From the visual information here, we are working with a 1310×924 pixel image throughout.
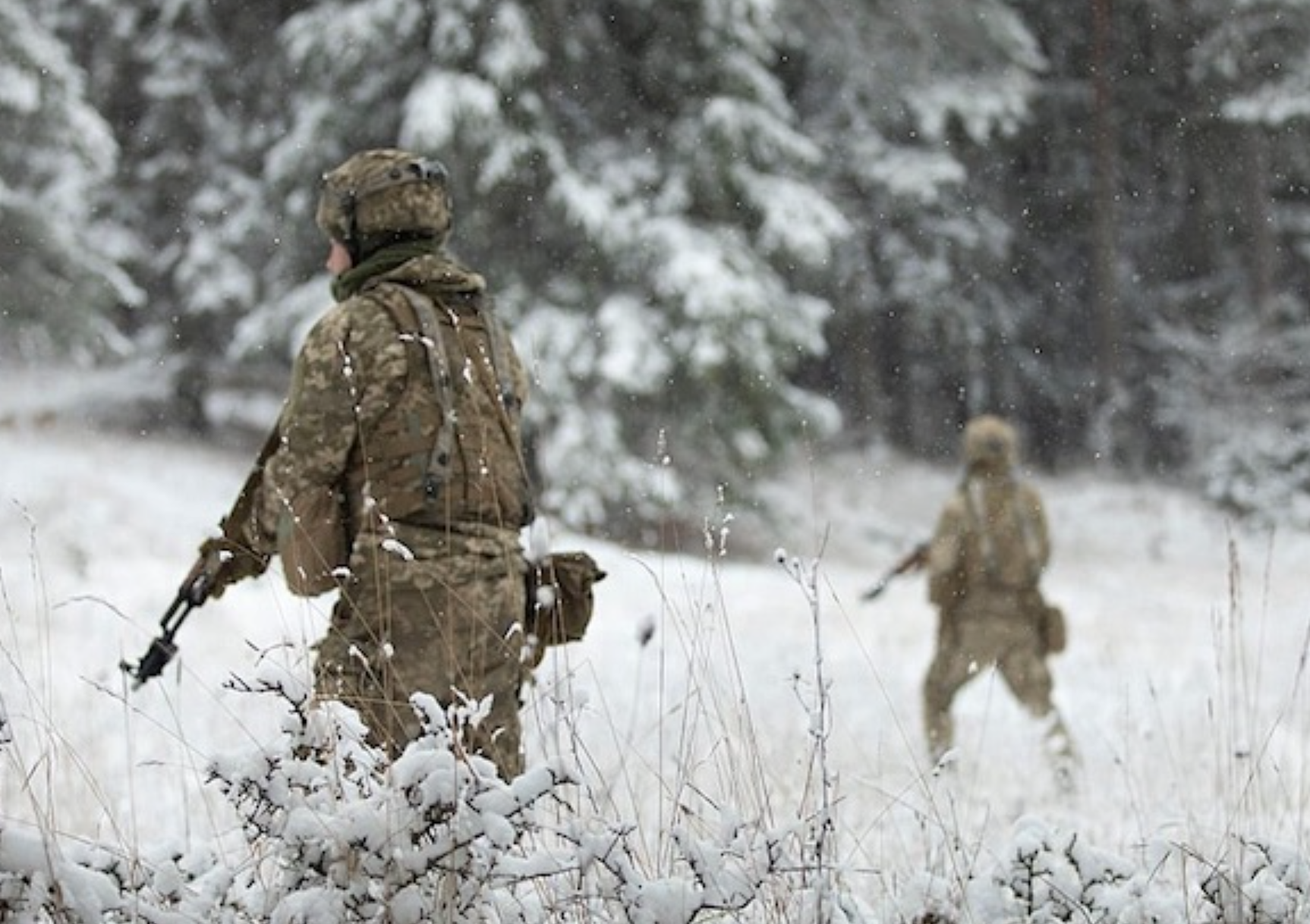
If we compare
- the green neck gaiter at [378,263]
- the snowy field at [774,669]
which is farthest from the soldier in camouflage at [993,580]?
the green neck gaiter at [378,263]

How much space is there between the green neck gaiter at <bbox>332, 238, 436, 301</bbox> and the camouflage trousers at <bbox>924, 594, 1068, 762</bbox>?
4195 mm

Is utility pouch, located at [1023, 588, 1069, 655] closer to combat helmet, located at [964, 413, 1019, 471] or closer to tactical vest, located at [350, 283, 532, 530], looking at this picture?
combat helmet, located at [964, 413, 1019, 471]

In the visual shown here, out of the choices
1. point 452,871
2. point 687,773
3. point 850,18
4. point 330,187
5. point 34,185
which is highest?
point 850,18

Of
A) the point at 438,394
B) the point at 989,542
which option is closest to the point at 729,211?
the point at 989,542

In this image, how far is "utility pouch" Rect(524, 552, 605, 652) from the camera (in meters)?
3.74

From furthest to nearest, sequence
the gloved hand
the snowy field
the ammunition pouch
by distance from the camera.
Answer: the ammunition pouch, the gloved hand, the snowy field

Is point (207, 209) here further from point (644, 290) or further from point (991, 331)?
point (991, 331)

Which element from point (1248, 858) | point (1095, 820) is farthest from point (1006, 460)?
point (1248, 858)

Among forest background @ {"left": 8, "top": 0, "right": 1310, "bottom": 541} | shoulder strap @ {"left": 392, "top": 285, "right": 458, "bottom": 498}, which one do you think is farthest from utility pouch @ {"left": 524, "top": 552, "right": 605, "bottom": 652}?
forest background @ {"left": 8, "top": 0, "right": 1310, "bottom": 541}

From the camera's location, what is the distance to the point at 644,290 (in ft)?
50.8

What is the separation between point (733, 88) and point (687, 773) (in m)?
13.7

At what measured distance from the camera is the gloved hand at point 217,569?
3447 mm

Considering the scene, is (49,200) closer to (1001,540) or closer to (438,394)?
(1001,540)

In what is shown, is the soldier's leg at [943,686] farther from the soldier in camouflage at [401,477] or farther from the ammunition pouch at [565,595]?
the soldier in camouflage at [401,477]
